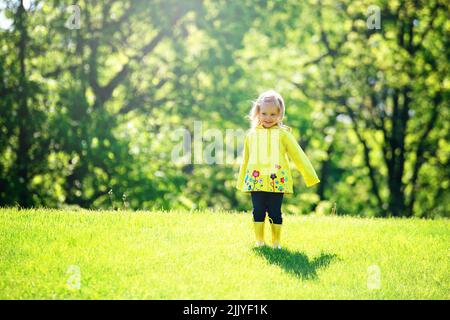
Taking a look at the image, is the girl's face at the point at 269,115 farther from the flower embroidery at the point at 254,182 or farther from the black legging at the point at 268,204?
the black legging at the point at 268,204

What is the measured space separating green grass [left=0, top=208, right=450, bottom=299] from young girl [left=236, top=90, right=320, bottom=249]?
17.0 inches

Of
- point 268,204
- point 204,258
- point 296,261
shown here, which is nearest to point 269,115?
point 268,204

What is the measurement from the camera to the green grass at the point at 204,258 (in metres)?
5.43

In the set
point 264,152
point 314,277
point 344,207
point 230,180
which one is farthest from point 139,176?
point 314,277

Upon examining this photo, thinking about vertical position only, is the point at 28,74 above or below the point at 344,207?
above

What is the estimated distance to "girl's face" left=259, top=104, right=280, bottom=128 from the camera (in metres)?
6.67

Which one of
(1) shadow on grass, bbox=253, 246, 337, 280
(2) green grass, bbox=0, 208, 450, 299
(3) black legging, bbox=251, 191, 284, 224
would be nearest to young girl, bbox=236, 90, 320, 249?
(3) black legging, bbox=251, 191, 284, 224

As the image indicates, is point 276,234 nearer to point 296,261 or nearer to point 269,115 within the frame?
point 296,261

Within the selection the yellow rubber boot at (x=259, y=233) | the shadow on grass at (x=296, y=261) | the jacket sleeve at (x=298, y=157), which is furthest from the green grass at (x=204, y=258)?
the jacket sleeve at (x=298, y=157)

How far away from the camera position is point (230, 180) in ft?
60.5

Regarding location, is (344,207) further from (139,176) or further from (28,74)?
(28,74)

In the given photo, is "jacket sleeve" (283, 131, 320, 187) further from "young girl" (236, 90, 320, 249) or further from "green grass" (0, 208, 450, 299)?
"green grass" (0, 208, 450, 299)

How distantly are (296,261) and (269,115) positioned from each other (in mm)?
1643
